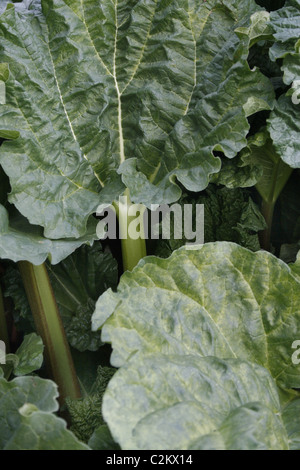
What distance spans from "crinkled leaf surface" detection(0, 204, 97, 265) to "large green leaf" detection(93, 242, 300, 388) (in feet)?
0.48

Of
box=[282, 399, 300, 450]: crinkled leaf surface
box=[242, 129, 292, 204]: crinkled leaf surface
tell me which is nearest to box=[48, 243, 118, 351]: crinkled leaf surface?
box=[242, 129, 292, 204]: crinkled leaf surface

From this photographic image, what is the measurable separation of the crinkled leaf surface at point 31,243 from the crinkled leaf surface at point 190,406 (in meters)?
0.29

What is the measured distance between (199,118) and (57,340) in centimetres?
51

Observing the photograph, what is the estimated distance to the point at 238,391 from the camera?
2.66 feet

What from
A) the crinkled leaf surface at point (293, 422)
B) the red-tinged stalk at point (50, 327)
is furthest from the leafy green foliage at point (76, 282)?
the crinkled leaf surface at point (293, 422)

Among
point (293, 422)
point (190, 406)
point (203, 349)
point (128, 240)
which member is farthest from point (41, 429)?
point (128, 240)

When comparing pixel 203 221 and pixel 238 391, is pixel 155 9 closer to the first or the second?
pixel 203 221

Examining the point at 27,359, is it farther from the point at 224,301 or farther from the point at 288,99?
the point at 288,99

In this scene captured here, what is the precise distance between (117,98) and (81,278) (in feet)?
1.31

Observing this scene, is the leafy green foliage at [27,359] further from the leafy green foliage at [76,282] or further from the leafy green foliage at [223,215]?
the leafy green foliage at [223,215]

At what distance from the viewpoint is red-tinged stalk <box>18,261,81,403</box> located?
1138 mm

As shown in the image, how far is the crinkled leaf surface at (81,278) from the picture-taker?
1.29m

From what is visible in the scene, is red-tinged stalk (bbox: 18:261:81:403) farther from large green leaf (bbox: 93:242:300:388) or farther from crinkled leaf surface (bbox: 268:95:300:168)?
crinkled leaf surface (bbox: 268:95:300:168)
